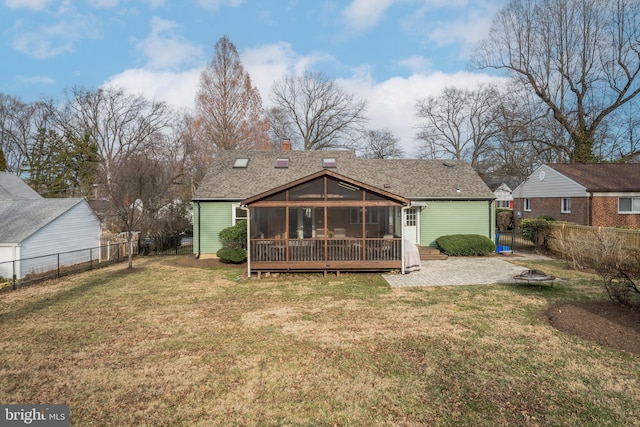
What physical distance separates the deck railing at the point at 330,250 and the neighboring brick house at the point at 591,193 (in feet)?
47.8

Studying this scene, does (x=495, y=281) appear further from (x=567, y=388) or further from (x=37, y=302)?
(x=37, y=302)

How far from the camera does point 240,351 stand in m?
5.65

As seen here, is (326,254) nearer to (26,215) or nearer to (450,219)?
(450,219)

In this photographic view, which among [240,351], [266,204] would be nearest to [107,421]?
[240,351]

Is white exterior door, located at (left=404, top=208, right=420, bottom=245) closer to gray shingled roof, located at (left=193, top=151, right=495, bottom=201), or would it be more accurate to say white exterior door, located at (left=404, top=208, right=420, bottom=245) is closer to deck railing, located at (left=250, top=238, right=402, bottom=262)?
gray shingled roof, located at (left=193, top=151, right=495, bottom=201)

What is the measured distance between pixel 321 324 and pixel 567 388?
163 inches

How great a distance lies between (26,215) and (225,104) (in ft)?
54.4

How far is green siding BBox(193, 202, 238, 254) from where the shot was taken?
1550cm

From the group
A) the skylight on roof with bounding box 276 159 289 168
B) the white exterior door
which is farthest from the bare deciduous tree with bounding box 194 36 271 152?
the white exterior door

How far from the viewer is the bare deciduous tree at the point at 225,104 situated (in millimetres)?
27078

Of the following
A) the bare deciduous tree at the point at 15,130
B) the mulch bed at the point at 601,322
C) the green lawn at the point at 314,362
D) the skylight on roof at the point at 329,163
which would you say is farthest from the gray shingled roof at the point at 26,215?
the bare deciduous tree at the point at 15,130

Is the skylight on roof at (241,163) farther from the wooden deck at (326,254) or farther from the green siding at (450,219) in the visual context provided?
the green siding at (450,219)

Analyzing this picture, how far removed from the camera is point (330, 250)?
11.8 metres

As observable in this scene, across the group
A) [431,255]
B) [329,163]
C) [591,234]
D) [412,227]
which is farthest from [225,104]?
[591,234]
